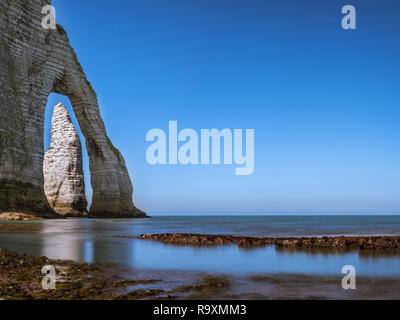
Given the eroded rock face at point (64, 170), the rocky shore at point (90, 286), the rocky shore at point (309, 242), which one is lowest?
the rocky shore at point (309, 242)

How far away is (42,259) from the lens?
8.19m

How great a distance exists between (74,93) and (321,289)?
157 ft

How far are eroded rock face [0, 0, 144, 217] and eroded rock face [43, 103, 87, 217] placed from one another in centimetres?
1333

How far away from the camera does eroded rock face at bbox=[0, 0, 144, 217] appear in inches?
1310

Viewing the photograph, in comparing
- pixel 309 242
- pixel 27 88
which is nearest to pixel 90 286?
pixel 309 242

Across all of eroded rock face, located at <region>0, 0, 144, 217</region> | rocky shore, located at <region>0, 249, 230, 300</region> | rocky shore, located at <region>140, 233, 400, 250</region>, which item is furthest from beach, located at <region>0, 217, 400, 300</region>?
eroded rock face, located at <region>0, 0, 144, 217</region>

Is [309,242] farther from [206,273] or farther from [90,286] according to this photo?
[90,286]

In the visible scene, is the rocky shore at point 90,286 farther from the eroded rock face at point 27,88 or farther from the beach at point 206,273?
the eroded rock face at point 27,88

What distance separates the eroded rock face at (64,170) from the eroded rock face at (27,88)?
13.3 meters

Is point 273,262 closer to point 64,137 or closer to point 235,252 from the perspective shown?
point 235,252

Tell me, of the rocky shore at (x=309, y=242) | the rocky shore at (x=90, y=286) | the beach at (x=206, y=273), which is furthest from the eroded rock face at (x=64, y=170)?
the rocky shore at (x=90, y=286)

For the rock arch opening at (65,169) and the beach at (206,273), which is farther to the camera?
the rock arch opening at (65,169)

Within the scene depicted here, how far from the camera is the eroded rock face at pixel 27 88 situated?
3328 centimetres
